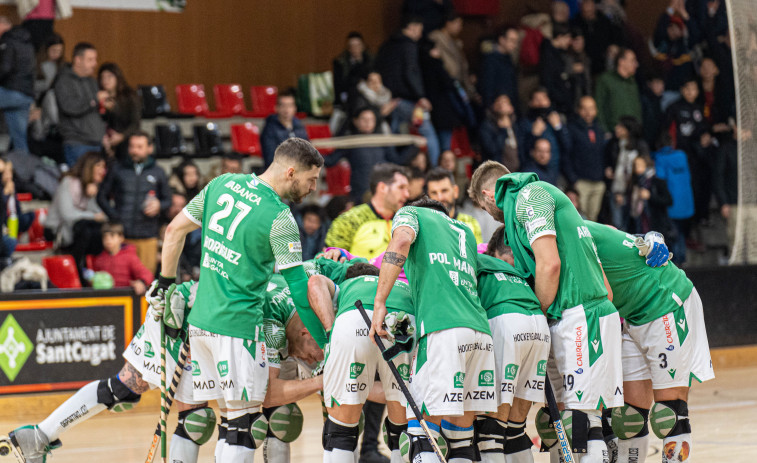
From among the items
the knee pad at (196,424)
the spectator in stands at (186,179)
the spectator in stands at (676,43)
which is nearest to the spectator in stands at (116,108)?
the spectator in stands at (186,179)

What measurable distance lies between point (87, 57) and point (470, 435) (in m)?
7.87

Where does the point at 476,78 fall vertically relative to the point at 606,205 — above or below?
above

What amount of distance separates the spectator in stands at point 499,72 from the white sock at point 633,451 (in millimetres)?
8461

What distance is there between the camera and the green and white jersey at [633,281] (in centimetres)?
651

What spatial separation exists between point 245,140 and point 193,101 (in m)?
1.05

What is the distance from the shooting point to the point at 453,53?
14.6m

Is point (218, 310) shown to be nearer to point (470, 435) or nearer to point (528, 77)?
point (470, 435)

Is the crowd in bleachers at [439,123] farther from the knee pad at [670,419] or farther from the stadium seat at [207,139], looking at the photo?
the knee pad at [670,419]

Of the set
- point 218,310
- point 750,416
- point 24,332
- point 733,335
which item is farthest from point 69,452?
point 733,335

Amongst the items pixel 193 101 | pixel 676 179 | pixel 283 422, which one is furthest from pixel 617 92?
pixel 283 422

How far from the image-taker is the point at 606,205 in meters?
14.0

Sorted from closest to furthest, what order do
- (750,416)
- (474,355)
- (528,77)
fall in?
(474,355), (750,416), (528,77)

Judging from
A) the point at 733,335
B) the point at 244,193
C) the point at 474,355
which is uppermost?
the point at 244,193

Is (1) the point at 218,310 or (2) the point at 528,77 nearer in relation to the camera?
(1) the point at 218,310
